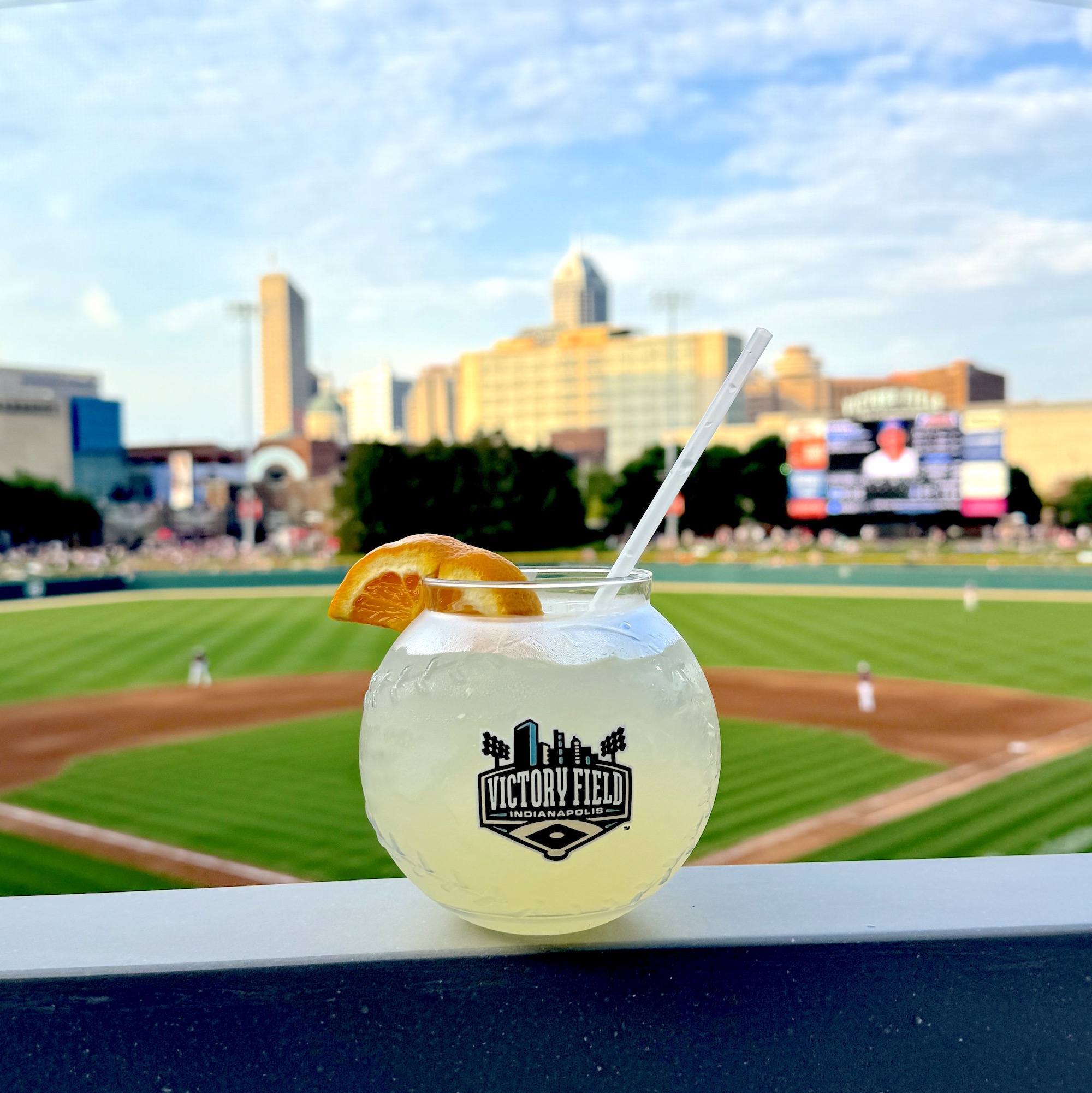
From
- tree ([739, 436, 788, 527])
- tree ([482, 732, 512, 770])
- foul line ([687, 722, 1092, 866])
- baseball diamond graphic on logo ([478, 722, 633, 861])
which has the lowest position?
foul line ([687, 722, 1092, 866])

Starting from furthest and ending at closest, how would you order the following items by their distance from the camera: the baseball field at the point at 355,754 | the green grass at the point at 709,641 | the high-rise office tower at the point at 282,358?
the high-rise office tower at the point at 282,358 < the green grass at the point at 709,641 < the baseball field at the point at 355,754

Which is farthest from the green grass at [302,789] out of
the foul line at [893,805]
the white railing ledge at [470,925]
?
the white railing ledge at [470,925]

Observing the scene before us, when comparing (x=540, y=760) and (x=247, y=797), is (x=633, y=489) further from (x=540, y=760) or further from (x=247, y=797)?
(x=540, y=760)

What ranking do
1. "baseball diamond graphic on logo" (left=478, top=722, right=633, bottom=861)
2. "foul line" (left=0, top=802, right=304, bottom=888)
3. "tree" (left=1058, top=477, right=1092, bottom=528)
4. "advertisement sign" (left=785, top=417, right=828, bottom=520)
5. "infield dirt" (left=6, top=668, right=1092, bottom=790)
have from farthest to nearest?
"tree" (left=1058, top=477, right=1092, bottom=528), "advertisement sign" (left=785, top=417, right=828, bottom=520), "infield dirt" (left=6, top=668, right=1092, bottom=790), "foul line" (left=0, top=802, right=304, bottom=888), "baseball diamond graphic on logo" (left=478, top=722, right=633, bottom=861)

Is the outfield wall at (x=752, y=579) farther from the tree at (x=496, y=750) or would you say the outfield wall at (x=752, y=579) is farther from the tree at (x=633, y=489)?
the tree at (x=496, y=750)

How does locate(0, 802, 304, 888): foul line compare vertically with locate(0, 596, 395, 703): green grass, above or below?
below

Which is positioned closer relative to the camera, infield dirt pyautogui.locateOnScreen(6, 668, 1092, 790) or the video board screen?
infield dirt pyautogui.locateOnScreen(6, 668, 1092, 790)

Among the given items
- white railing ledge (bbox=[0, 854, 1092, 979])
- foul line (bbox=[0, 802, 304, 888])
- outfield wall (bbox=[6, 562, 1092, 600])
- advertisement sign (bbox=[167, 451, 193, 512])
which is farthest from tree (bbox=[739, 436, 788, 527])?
white railing ledge (bbox=[0, 854, 1092, 979])

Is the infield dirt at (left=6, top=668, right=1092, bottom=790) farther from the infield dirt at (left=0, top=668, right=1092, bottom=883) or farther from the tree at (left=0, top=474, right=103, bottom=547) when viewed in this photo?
the tree at (left=0, top=474, right=103, bottom=547)
